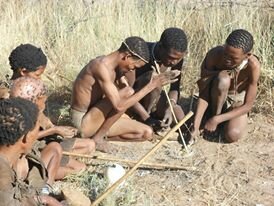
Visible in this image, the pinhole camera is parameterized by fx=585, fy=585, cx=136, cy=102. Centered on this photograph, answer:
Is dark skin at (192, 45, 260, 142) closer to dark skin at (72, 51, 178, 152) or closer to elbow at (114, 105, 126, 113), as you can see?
dark skin at (72, 51, 178, 152)

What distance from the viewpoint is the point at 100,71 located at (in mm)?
4828

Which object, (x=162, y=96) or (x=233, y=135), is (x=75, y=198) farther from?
(x=162, y=96)

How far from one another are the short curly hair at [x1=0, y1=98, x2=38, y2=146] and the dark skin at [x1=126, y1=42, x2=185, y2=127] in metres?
2.17

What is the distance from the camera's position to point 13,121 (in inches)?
119

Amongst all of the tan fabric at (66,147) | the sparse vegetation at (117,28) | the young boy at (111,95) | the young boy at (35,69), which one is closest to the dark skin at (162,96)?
the young boy at (111,95)

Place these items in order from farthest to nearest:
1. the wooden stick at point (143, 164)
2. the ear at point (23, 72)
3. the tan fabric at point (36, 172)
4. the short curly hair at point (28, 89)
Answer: the ear at point (23, 72) → the wooden stick at point (143, 164) → the short curly hair at point (28, 89) → the tan fabric at point (36, 172)

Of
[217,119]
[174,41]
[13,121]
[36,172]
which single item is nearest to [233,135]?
[217,119]

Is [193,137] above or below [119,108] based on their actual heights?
below

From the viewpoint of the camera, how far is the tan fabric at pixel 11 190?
9.78 ft

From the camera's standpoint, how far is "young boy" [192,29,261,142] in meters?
5.11

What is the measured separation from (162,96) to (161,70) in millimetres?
364

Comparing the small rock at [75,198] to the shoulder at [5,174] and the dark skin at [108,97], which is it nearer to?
the shoulder at [5,174]

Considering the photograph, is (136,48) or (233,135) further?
(233,135)

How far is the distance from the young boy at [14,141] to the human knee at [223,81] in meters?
2.35
